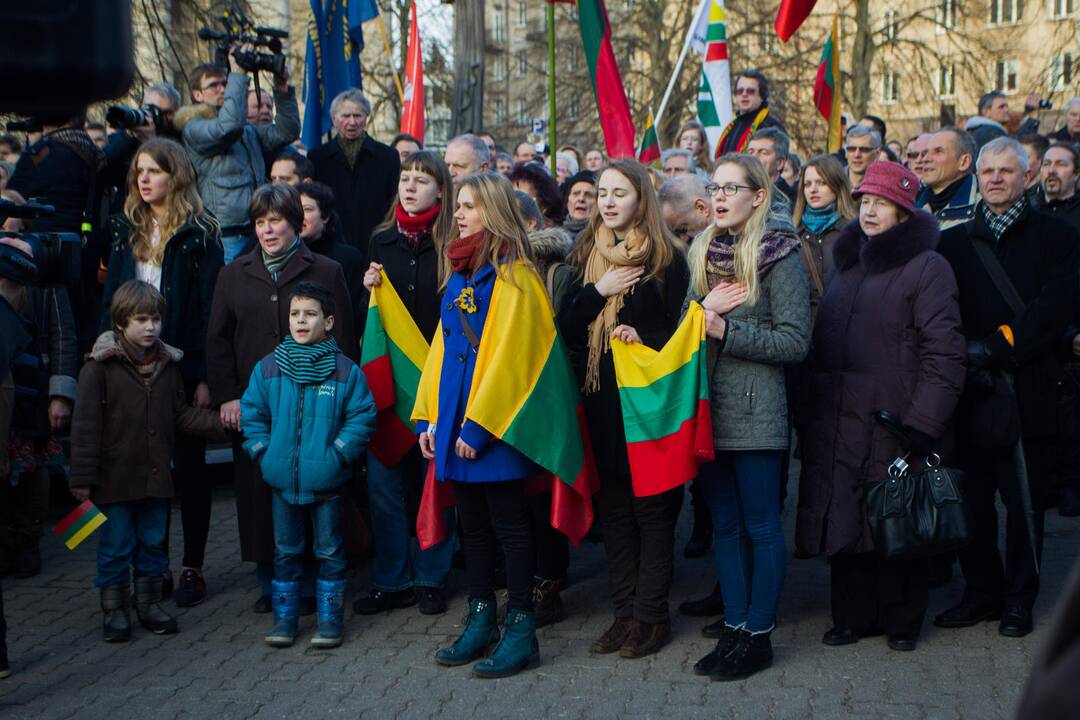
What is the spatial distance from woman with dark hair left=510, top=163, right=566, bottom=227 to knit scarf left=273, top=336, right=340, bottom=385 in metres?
1.73

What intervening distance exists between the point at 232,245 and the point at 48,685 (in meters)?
3.03

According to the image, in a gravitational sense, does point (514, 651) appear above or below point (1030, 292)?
below

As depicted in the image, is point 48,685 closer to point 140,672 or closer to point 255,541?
point 140,672

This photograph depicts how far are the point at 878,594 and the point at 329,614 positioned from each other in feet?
7.66

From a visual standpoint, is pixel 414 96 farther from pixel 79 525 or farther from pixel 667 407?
pixel 667 407

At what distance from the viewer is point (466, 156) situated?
734 centimetres

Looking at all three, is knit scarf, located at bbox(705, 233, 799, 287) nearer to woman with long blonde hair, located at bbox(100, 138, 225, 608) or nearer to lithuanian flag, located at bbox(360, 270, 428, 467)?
lithuanian flag, located at bbox(360, 270, 428, 467)

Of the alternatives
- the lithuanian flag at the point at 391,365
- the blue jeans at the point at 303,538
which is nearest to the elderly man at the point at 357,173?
the lithuanian flag at the point at 391,365

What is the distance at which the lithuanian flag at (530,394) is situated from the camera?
5465mm

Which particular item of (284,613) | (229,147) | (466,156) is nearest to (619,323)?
(284,613)

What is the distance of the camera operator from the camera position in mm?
7641

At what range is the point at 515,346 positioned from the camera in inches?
218

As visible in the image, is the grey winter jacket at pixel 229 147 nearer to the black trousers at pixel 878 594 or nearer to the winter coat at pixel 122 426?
the winter coat at pixel 122 426

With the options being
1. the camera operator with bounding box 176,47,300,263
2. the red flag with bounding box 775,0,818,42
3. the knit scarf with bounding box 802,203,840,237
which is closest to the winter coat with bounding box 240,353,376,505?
the camera operator with bounding box 176,47,300,263
